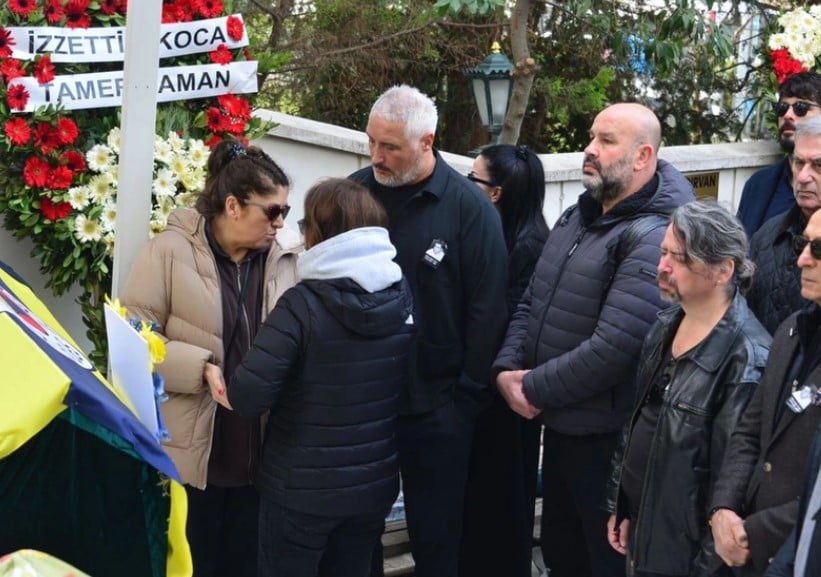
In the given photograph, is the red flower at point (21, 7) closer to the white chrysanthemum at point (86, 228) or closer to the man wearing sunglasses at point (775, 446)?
the white chrysanthemum at point (86, 228)

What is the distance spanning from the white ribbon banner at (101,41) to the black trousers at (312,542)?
187 centimetres

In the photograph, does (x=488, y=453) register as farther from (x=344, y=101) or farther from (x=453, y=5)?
(x=344, y=101)

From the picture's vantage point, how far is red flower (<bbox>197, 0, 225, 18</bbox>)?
4328mm

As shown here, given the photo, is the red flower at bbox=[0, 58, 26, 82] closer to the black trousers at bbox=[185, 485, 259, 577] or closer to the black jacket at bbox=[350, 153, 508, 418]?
the black jacket at bbox=[350, 153, 508, 418]

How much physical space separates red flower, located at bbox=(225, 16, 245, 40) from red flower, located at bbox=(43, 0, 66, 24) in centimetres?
62

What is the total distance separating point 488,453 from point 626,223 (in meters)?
1.15

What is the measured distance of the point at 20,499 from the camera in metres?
2.35

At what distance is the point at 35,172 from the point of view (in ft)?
13.5

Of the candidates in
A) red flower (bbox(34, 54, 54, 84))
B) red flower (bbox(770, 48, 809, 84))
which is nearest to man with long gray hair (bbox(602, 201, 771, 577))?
red flower (bbox(34, 54, 54, 84))

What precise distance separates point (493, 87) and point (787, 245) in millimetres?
3742

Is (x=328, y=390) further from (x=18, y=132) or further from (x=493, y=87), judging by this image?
(x=493, y=87)

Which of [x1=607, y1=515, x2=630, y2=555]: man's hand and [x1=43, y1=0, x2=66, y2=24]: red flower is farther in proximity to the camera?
[x1=43, y1=0, x2=66, y2=24]: red flower

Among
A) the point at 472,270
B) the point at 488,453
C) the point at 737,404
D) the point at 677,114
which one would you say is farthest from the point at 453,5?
the point at 677,114

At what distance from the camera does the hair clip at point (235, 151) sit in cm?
349
